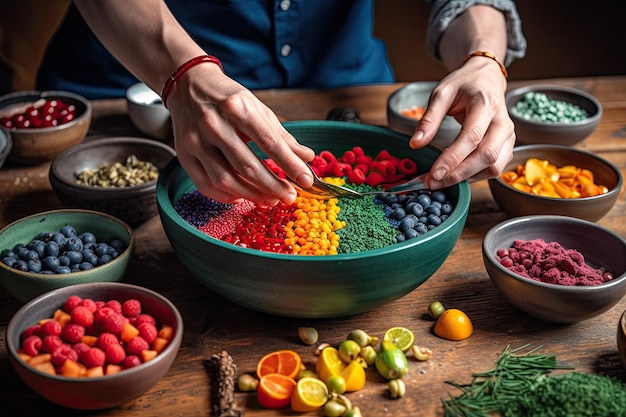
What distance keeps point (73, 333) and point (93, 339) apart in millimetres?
33

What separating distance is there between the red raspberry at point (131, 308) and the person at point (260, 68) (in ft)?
0.95

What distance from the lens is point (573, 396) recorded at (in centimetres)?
109

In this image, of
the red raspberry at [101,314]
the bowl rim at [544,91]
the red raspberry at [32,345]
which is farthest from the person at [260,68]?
the red raspberry at [32,345]

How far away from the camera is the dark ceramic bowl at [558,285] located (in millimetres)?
1286

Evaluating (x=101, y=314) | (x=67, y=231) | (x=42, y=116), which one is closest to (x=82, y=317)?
(x=101, y=314)

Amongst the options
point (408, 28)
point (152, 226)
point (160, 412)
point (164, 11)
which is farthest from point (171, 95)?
point (408, 28)

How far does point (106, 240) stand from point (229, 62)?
89 centimetres

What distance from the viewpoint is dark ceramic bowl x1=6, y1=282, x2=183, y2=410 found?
1081 mm

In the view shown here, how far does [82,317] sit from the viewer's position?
1.19 metres

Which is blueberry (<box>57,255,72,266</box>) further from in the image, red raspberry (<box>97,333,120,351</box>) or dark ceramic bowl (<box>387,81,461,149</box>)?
dark ceramic bowl (<box>387,81,461,149</box>)

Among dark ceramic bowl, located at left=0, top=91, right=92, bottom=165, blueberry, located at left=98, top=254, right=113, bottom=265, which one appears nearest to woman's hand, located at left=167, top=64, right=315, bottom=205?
blueberry, located at left=98, top=254, right=113, bottom=265

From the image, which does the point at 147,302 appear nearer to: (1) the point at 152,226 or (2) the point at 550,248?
(1) the point at 152,226

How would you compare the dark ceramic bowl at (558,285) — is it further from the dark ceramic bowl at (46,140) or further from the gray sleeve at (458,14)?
the dark ceramic bowl at (46,140)

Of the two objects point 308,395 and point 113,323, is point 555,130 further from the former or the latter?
point 113,323
